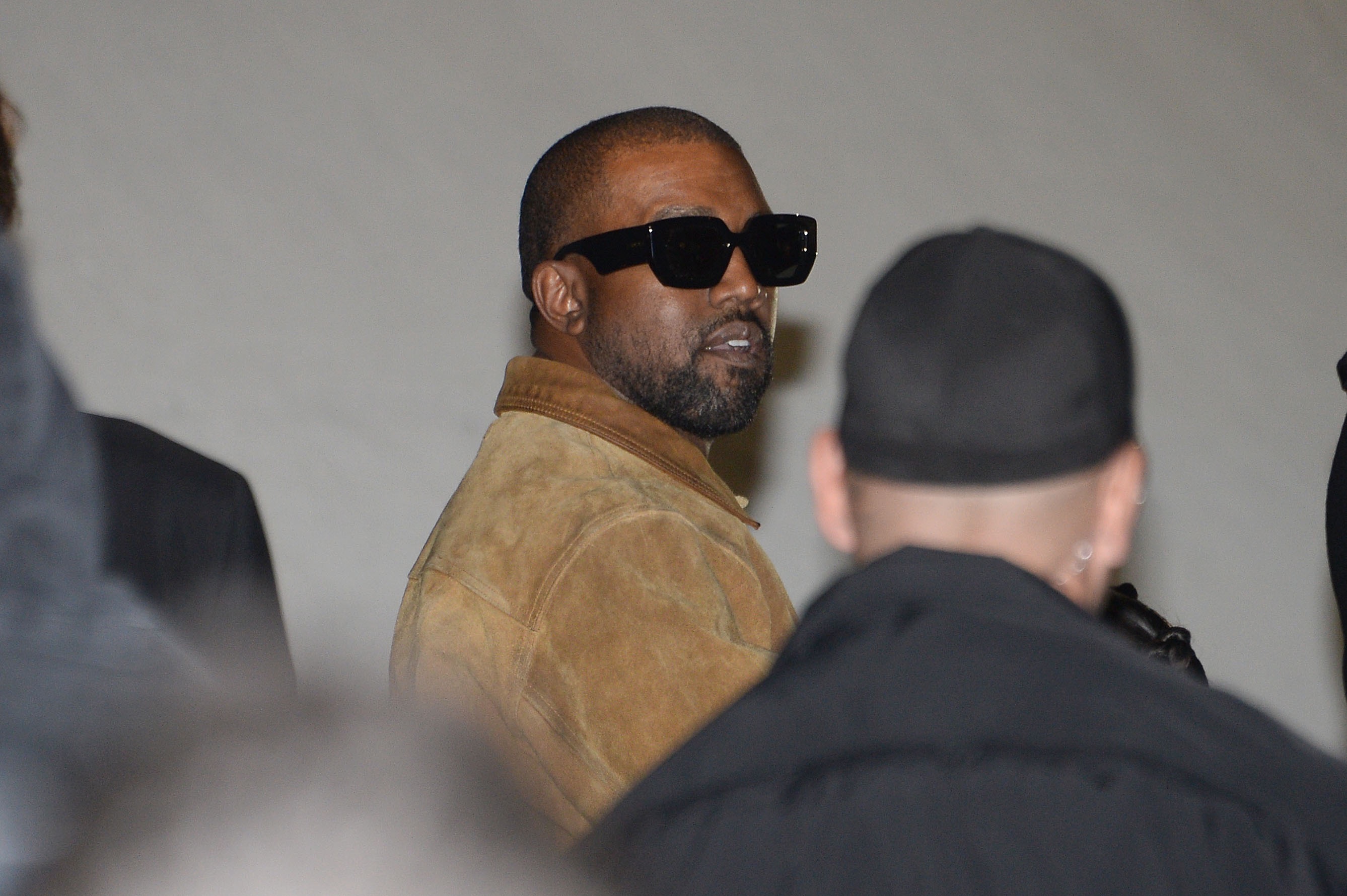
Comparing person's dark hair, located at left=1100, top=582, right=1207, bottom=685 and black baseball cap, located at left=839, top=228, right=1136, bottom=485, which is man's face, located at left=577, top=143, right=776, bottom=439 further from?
black baseball cap, located at left=839, top=228, right=1136, bottom=485

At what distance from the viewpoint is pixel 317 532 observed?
2.87 meters

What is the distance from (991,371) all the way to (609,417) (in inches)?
35.5

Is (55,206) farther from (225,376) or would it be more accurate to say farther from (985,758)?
(985,758)

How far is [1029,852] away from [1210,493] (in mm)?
3061

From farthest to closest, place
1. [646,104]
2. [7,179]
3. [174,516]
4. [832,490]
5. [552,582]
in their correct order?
[646,104]
[552,582]
[174,516]
[7,179]
[832,490]

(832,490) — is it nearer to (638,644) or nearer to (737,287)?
(638,644)

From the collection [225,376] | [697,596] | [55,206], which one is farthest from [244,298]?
[697,596]

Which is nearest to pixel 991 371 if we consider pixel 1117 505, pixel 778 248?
pixel 1117 505

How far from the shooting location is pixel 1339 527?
6.07 feet

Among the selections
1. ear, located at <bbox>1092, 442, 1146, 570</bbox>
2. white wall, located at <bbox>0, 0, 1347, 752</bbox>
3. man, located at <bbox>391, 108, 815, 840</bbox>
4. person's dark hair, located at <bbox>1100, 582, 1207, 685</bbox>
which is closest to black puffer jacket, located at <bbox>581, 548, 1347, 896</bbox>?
ear, located at <bbox>1092, 442, 1146, 570</bbox>

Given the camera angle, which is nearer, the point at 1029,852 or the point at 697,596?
the point at 1029,852

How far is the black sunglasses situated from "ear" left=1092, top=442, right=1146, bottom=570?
3.17 ft

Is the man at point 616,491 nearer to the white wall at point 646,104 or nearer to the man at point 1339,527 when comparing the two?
the white wall at point 646,104

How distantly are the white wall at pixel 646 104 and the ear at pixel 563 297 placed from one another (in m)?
0.50
